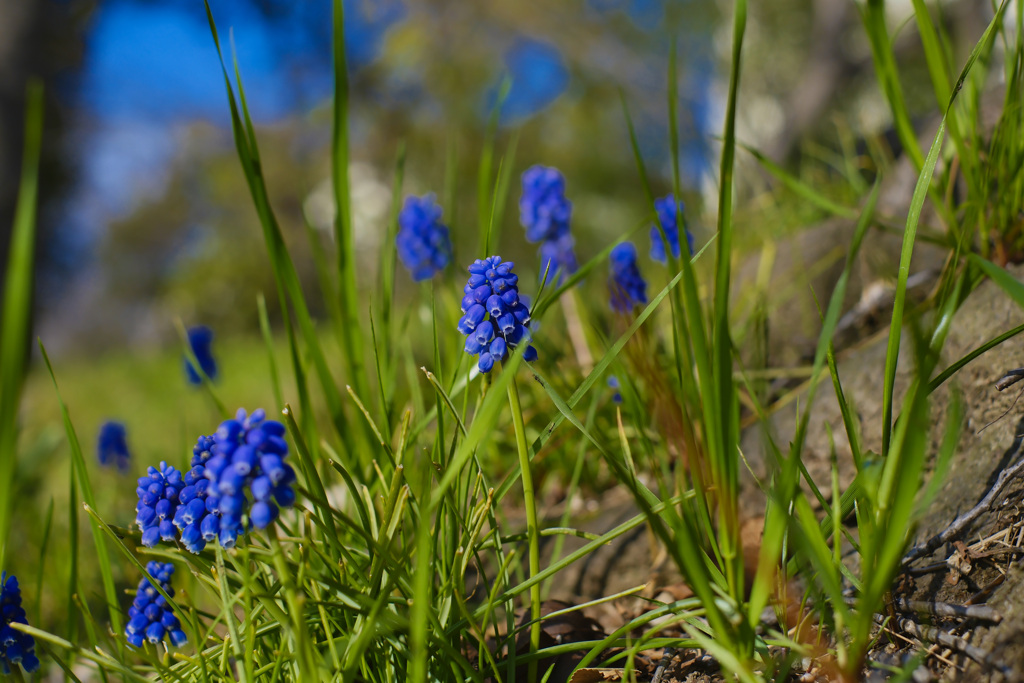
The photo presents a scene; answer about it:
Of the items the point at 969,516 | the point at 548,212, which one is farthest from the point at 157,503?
the point at 548,212

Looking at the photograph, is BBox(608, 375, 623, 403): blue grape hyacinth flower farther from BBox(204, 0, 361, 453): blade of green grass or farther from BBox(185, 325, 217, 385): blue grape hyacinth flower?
BBox(185, 325, 217, 385): blue grape hyacinth flower

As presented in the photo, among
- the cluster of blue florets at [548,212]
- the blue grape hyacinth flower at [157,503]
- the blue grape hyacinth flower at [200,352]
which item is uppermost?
the blue grape hyacinth flower at [200,352]

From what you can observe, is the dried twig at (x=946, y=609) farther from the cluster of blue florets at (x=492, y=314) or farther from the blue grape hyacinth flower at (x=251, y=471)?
the blue grape hyacinth flower at (x=251, y=471)

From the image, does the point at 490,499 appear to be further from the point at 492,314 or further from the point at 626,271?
the point at 626,271

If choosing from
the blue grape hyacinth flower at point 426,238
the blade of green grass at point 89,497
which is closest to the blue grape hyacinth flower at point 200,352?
the blue grape hyacinth flower at point 426,238

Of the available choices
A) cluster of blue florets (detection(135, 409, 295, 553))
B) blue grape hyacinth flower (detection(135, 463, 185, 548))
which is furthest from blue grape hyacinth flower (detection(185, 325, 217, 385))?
cluster of blue florets (detection(135, 409, 295, 553))

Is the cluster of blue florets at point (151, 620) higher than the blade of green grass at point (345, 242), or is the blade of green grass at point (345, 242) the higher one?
the blade of green grass at point (345, 242)

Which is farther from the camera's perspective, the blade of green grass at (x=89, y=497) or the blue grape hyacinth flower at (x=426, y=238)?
the blue grape hyacinth flower at (x=426, y=238)
